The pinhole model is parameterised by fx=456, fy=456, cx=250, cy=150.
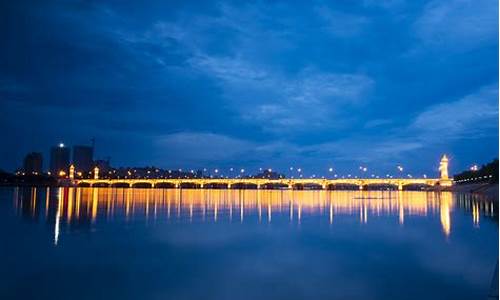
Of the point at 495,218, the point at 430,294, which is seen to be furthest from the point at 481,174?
the point at 430,294

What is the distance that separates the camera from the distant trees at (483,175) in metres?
95.3

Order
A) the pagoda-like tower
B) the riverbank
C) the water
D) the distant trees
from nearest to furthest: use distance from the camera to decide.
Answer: the water
the riverbank
the distant trees
the pagoda-like tower

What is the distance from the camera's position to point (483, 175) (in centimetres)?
11256

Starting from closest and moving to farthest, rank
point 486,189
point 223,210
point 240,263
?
point 240,263
point 223,210
point 486,189

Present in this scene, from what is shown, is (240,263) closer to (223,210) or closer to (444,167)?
(223,210)

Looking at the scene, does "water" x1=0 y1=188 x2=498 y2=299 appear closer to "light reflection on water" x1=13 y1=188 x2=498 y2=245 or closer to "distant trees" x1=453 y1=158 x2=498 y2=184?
"light reflection on water" x1=13 y1=188 x2=498 y2=245

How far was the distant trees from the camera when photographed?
3753 inches

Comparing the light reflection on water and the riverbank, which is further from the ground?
the riverbank

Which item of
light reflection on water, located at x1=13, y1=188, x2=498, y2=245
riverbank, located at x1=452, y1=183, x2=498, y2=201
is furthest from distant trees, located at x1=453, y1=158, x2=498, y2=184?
light reflection on water, located at x1=13, y1=188, x2=498, y2=245

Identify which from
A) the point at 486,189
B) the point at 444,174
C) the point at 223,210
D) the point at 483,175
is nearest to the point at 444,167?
the point at 444,174

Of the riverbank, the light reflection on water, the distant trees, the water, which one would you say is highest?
the distant trees

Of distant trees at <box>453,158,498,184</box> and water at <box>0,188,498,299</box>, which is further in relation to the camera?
distant trees at <box>453,158,498,184</box>

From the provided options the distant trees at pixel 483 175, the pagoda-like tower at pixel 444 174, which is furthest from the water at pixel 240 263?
the pagoda-like tower at pixel 444 174

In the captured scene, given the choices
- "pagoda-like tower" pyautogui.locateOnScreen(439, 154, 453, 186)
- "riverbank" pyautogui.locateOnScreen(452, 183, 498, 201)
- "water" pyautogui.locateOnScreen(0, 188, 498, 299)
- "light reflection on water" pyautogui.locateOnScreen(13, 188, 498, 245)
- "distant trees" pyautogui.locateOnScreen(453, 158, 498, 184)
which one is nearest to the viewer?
"water" pyautogui.locateOnScreen(0, 188, 498, 299)
